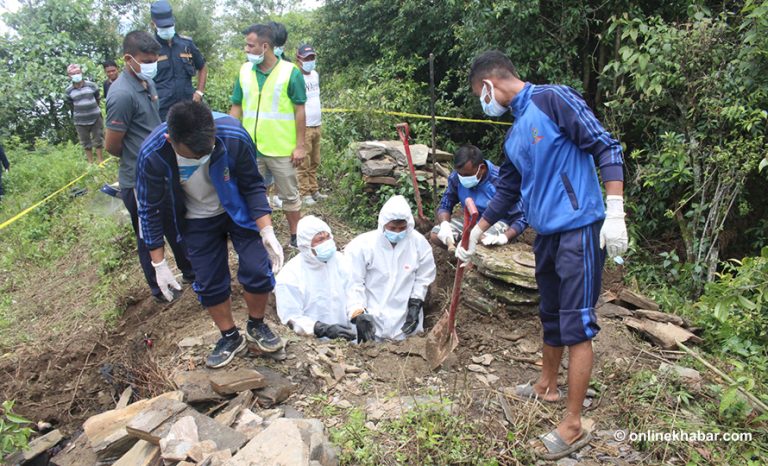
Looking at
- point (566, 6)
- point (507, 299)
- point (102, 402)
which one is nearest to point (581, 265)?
point (507, 299)

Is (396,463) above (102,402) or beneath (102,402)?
above

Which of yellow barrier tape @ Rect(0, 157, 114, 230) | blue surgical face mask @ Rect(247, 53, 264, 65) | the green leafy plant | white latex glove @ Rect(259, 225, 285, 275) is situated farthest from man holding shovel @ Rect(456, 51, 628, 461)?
yellow barrier tape @ Rect(0, 157, 114, 230)

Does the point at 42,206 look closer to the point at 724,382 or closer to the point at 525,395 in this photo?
the point at 525,395

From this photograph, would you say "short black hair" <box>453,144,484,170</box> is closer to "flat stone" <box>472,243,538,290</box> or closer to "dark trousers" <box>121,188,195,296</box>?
"flat stone" <box>472,243,538,290</box>

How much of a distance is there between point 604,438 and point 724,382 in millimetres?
926

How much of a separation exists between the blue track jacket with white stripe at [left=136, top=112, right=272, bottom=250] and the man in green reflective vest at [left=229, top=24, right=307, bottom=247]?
63.2 inches

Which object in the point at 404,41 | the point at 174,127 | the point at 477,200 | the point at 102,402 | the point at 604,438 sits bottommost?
the point at 102,402

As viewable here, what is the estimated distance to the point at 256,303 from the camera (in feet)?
10.9

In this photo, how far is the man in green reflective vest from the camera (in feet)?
15.1

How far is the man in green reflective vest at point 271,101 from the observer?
15.1 ft

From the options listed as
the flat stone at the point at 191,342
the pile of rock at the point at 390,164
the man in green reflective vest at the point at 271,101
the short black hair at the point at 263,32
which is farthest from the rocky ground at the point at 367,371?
the short black hair at the point at 263,32

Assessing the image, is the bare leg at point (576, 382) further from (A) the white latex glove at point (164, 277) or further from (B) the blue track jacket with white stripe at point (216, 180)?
(A) the white latex glove at point (164, 277)

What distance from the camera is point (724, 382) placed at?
3.03 metres

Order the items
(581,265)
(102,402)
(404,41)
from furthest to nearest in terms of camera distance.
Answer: (404,41)
(102,402)
(581,265)
